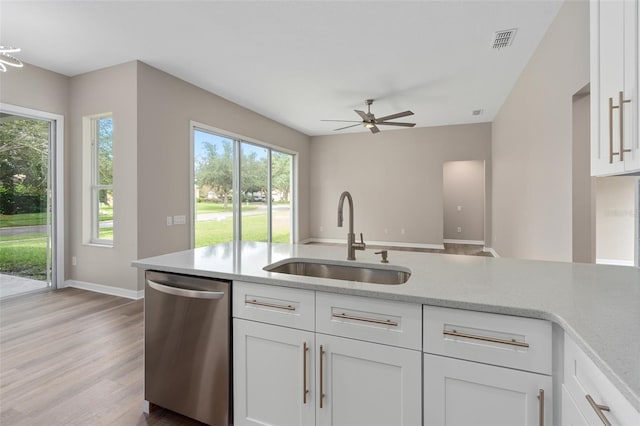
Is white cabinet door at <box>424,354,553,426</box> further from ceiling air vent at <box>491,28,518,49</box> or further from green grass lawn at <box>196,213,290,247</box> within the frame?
green grass lawn at <box>196,213,290,247</box>

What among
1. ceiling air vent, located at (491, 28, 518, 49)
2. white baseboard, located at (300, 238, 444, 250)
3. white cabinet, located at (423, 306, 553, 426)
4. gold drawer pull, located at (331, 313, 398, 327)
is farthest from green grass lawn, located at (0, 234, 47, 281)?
ceiling air vent, located at (491, 28, 518, 49)

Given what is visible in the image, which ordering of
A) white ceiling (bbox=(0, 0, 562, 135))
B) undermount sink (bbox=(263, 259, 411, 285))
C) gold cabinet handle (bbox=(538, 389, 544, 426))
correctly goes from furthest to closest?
1. white ceiling (bbox=(0, 0, 562, 135))
2. undermount sink (bbox=(263, 259, 411, 285))
3. gold cabinet handle (bbox=(538, 389, 544, 426))

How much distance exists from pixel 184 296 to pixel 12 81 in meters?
4.12

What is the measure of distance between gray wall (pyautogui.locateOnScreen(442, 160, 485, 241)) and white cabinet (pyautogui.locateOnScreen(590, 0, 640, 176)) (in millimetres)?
7907

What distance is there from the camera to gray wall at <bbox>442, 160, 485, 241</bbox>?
8750 mm

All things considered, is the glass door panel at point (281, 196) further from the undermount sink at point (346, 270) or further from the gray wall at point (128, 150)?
the undermount sink at point (346, 270)

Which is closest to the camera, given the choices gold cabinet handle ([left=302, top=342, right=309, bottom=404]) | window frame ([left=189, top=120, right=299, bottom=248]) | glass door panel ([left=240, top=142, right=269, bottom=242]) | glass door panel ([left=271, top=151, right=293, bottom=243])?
gold cabinet handle ([left=302, top=342, right=309, bottom=404])

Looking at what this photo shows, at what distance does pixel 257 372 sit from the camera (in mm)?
1410

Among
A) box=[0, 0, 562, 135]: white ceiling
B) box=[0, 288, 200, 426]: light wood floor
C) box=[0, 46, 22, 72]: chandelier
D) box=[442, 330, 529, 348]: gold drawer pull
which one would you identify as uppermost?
box=[0, 0, 562, 135]: white ceiling

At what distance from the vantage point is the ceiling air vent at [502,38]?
323 centimetres

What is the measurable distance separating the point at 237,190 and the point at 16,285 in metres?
3.25

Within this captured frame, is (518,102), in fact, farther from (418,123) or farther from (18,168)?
(18,168)

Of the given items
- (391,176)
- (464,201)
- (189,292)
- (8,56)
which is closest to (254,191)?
(391,176)

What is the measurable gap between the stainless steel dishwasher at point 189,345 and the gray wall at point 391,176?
692 centimetres
